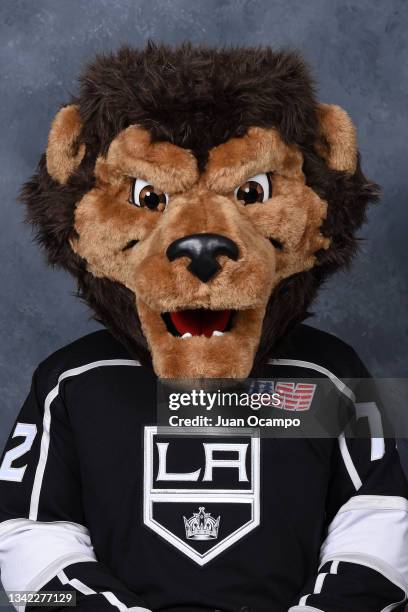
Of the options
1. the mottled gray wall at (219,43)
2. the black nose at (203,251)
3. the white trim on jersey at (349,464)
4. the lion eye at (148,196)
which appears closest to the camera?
the black nose at (203,251)

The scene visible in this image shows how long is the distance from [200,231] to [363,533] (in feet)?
1.60

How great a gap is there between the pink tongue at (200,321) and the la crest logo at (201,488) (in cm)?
19

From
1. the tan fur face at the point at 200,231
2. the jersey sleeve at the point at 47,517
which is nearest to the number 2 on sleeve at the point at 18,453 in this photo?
the jersey sleeve at the point at 47,517

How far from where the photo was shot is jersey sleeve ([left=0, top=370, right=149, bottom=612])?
1.79 meters

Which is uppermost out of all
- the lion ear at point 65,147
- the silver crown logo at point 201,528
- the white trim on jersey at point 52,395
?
the lion ear at point 65,147

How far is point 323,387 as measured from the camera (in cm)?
190

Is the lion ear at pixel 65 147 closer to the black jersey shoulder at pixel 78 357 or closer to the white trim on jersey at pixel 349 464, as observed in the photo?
the black jersey shoulder at pixel 78 357

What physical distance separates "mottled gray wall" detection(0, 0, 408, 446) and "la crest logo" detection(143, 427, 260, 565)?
2.00 feet

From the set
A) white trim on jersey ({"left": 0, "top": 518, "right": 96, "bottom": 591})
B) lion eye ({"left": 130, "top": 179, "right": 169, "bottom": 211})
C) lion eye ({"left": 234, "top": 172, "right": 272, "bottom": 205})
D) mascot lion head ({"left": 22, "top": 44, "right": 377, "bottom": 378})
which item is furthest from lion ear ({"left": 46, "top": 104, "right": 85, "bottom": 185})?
white trim on jersey ({"left": 0, "top": 518, "right": 96, "bottom": 591})

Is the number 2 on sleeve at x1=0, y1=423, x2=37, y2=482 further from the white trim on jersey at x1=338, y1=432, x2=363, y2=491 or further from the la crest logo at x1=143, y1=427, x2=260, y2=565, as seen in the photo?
the white trim on jersey at x1=338, y1=432, x2=363, y2=491

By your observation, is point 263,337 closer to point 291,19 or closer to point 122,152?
point 122,152

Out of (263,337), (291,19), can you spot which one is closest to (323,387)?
(263,337)

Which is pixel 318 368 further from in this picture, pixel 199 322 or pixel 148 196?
pixel 148 196

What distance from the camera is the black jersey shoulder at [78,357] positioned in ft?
6.25
